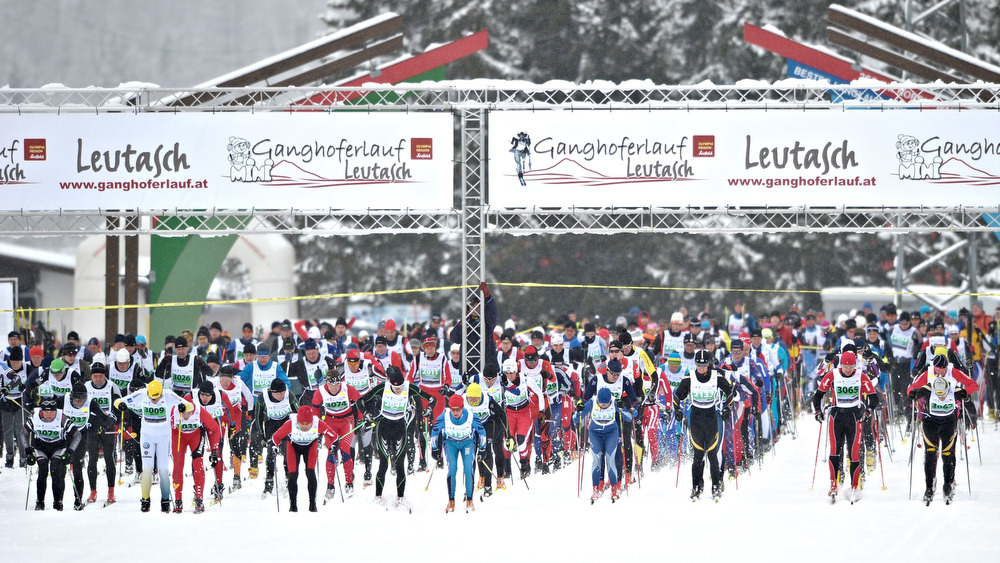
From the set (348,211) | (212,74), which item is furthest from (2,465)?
(212,74)

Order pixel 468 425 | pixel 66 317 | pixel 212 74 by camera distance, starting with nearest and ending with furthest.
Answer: pixel 468 425 < pixel 66 317 < pixel 212 74

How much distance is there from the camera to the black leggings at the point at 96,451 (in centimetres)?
1409

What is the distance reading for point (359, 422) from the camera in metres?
14.8

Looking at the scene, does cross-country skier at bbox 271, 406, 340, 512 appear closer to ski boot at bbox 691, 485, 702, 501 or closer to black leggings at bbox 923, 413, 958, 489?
ski boot at bbox 691, 485, 702, 501

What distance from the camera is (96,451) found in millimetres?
14273

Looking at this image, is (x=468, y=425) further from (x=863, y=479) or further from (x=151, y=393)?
(x=863, y=479)

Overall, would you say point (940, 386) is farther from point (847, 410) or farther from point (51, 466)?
point (51, 466)

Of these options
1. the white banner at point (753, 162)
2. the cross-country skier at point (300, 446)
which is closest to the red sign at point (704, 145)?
the white banner at point (753, 162)

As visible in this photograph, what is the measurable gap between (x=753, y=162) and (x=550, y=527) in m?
6.88

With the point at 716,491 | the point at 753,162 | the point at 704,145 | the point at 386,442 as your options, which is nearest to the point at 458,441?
the point at 386,442

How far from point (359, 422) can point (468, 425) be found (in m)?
2.03

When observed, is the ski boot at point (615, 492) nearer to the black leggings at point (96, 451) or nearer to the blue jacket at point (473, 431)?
the blue jacket at point (473, 431)

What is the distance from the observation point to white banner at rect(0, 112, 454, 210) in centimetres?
1675

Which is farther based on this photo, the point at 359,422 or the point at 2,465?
the point at 2,465
